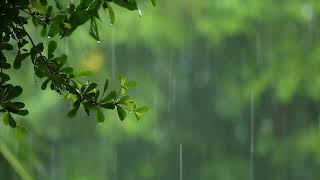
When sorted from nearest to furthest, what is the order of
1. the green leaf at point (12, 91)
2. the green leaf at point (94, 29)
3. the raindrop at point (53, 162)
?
the green leaf at point (12, 91)
the green leaf at point (94, 29)
the raindrop at point (53, 162)

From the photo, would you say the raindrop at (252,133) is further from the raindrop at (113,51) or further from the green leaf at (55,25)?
the green leaf at (55,25)

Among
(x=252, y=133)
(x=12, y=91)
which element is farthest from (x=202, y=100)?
(x=12, y=91)

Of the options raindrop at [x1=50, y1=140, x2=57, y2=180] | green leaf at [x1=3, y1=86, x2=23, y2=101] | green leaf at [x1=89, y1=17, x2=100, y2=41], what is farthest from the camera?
raindrop at [x1=50, y1=140, x2=57, y2=180]

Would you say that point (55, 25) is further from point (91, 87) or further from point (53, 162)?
point (53, 162)

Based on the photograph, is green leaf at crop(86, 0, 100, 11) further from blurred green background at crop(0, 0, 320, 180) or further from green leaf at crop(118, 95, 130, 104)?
blurred green background at crop(0, 0, 320, 180)

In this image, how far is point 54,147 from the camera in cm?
229

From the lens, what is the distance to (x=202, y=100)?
2371mm

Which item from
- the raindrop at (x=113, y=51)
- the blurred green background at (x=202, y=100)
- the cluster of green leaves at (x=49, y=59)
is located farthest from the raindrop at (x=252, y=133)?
the cluster of green leaves at (x=49, y=59)

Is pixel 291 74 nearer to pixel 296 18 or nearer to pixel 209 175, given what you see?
pixel 296 18

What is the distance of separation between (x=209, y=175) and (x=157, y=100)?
1.27ft

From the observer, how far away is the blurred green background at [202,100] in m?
2.29

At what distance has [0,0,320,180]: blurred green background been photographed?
7.50 ft

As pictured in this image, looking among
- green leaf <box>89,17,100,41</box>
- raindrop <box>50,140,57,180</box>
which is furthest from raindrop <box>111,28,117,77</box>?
green leaf <box>89,17,100,41</box>

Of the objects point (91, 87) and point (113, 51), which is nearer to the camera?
point (91, 87)
